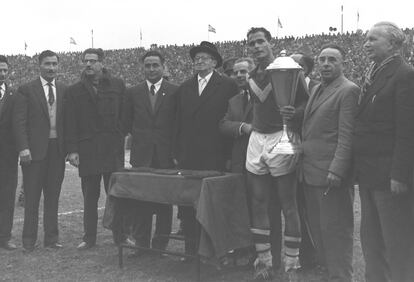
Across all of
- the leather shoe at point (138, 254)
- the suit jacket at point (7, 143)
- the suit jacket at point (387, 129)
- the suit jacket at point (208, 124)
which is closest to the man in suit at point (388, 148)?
the suit jacket at point (387, 129)

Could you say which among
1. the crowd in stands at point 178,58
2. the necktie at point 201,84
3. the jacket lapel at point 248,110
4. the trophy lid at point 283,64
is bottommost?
the jacket lapel at point 248,110

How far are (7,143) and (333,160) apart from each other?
4039 millimetres

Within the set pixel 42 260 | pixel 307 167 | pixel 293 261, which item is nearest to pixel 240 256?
pixel 293 261

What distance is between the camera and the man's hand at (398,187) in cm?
411

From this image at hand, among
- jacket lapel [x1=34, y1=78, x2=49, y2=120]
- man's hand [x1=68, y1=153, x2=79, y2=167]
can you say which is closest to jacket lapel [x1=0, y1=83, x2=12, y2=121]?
jacket lapel [x1=34, y1=78, x2=49, y2=120]

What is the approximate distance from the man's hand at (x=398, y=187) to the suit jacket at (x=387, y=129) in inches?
1.2

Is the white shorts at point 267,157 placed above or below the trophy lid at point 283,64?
below

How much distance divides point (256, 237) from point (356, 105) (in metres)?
1.56

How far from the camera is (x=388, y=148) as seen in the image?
4.25 m

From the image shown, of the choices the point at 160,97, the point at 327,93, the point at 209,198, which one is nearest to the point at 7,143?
the point at 160,97

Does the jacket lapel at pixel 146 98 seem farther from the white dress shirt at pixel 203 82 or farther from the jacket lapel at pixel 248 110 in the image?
the jacket lapel at pixel 248 110

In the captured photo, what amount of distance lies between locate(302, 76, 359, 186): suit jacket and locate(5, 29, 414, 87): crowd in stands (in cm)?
961

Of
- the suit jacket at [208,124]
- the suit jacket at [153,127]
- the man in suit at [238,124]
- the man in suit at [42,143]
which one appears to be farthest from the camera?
the man in suit at [42,143]

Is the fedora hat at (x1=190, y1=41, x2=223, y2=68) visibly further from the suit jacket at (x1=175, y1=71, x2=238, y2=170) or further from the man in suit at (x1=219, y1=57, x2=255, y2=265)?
the man in suit at (x1=219, y1=57, x2=255, y2=265)
